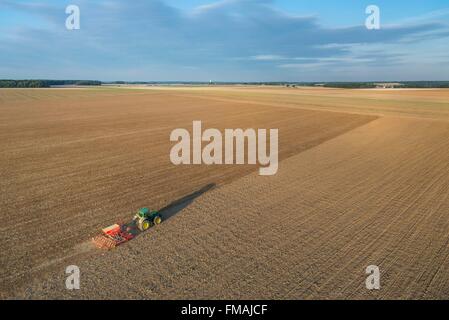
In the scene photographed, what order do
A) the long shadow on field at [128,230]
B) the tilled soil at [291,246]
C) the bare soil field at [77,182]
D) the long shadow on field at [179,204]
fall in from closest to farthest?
the tilled soil at [291,246] → the bare soil field at [77,182] → the long shadow on field at [128,230] → the long shadow on field at [179,204]

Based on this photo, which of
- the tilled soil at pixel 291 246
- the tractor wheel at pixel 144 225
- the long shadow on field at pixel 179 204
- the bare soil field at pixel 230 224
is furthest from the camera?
the long shadow on field at pixel 179 204

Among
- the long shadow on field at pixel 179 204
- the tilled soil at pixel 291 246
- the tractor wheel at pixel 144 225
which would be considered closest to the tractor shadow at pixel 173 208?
the long shadow on field at pixel 179 204

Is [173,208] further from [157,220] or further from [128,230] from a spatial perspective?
[128,230]

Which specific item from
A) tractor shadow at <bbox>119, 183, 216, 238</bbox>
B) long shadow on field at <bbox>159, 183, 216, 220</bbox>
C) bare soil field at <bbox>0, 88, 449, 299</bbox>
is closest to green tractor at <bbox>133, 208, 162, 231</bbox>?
tractor shadow at <bbox>119, 183, 216, 238</bbox>

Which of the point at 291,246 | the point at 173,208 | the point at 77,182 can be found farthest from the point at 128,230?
the point at 77,182

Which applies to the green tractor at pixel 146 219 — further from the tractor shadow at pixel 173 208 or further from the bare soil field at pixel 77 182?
the bare soil field at pixel 77 182

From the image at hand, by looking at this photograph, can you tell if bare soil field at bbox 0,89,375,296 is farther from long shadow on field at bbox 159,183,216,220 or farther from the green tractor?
the green tractor
